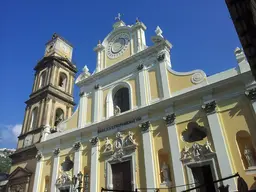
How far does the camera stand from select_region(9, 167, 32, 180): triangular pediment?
18900mm

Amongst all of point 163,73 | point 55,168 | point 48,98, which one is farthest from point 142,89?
point 48,98

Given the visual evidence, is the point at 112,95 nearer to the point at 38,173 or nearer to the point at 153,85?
the point at 153,85

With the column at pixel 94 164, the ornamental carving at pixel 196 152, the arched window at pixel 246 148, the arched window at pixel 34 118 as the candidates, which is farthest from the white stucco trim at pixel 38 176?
the arched window at pixel 246 148

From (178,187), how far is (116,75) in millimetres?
9271

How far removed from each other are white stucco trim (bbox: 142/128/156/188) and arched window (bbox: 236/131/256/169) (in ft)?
14.6

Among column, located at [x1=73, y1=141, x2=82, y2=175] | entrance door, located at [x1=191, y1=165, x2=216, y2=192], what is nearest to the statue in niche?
entrance door, located at [x1=191, y1=165, x2=216, y2=192]

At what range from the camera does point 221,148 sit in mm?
11305

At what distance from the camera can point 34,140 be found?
2066cm

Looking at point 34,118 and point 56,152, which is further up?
A: point 34,118

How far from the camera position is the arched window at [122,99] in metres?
16.7

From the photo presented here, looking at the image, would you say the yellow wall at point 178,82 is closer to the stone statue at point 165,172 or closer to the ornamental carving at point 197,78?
the ornamental carving at point 197,78

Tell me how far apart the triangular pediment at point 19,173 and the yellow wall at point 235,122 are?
1498cm

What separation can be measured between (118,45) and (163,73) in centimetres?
584

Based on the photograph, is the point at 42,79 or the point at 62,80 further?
the point at 62,80
